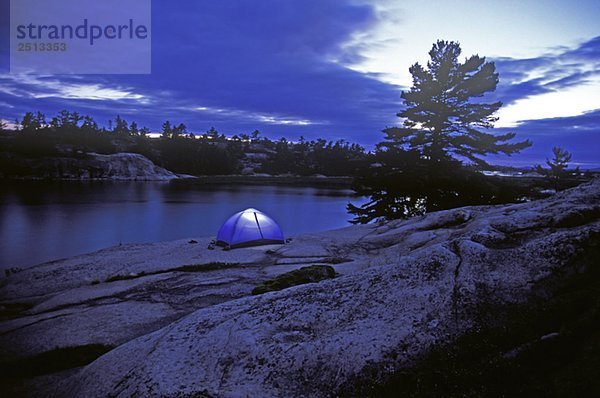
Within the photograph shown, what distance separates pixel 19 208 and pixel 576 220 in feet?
199

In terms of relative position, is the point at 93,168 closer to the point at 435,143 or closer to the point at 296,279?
the point at 435,143

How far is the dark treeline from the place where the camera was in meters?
104

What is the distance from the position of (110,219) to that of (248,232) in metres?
35.8

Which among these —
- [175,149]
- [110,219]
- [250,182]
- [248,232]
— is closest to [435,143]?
[248,232]

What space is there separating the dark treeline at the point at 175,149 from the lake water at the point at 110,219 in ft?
122

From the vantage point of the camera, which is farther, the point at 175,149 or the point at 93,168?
the point at 175,149

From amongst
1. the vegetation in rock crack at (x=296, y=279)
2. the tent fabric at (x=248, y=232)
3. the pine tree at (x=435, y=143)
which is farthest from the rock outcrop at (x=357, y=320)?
the pine tree at (x=435, y=143)

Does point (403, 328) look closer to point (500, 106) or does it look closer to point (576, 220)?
point (576, 220)

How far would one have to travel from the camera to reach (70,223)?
40.4 metres

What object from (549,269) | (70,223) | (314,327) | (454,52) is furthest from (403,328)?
(70,223)

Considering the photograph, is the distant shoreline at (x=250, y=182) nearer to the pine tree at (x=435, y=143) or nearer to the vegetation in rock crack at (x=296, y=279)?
the pine tree at (x=435, y=143)

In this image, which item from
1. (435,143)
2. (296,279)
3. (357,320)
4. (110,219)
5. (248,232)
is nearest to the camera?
(357,320)

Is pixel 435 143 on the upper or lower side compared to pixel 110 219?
upper

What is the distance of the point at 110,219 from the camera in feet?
148
